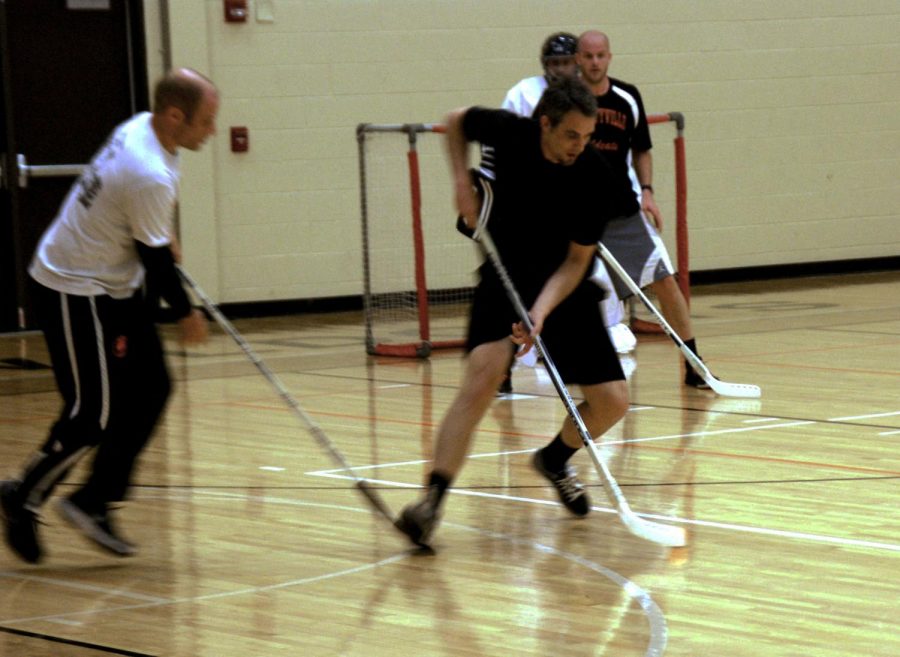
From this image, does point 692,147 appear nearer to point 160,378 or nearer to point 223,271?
point 223,271

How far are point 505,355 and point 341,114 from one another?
7313 millimetres

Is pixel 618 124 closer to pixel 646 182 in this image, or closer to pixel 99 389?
pixel 646 182

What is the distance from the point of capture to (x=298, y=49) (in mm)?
11547

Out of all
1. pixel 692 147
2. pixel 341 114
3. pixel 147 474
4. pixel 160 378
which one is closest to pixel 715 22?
pixel 692 147

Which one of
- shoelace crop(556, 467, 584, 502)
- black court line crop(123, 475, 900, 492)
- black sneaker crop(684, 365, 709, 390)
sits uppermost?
shoelace crop(556, 467, 584, 502)

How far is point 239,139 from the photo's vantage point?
37.3ft

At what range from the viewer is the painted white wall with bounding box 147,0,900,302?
37.5 ft

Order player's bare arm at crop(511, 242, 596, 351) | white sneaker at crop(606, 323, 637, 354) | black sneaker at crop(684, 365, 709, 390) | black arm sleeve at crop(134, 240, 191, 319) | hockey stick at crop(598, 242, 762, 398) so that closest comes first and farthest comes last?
black arm sleeve at crop(134, 240, 191, 319), player's bare arm at crop(511, 242, 596, 351), hockey stick at crop(598, 242, 762, 398), black sneaker at crop(684, 365, 709, 390), white sneaker at crop(606, 323, 637, 354)

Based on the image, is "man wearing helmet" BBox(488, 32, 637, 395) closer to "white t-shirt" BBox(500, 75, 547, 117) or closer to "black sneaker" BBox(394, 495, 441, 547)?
"white t-shirt" BBox(500, 75, 547, 117)

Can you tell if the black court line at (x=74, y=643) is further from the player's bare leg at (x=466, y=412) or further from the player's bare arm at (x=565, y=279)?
the player's bare arm at (x=565, y=279)

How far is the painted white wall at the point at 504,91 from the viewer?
11438 mm

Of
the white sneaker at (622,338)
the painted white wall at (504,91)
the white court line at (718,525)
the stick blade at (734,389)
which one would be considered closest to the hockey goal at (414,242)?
the painted white wall at (504,91)

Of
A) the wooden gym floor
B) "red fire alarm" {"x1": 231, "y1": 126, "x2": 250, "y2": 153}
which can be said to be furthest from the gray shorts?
"red fire alarm" {"x1": 231, "y1": 126, "x2": 250, "y2": 153}

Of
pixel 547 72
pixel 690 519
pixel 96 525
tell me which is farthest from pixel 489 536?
pixel 547 72
